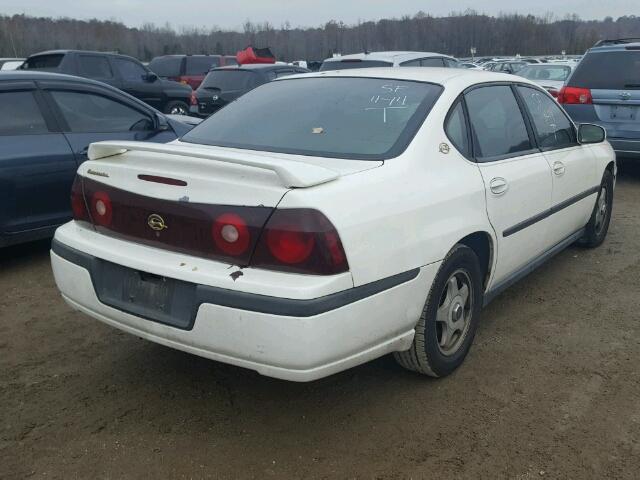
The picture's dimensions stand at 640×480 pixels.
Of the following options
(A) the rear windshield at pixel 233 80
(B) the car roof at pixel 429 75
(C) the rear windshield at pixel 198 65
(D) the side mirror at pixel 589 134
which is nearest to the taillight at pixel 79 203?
(B) the car roof at pixel 429 75

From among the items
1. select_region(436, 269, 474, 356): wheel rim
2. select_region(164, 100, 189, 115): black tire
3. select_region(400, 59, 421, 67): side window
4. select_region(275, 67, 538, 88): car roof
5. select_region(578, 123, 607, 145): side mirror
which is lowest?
select_region(164, 100, 189, 115): black tire

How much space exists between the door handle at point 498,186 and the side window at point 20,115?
350 centimetres

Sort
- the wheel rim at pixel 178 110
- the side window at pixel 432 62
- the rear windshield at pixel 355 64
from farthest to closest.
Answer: the wheel rim at pixel 178 110 < the side window at pixel 432 62 < the rear windshield at pixel 355 64

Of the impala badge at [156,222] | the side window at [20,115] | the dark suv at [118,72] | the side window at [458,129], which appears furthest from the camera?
the dark suv at [118,72]

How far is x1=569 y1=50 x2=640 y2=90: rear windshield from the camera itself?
7.19 meters

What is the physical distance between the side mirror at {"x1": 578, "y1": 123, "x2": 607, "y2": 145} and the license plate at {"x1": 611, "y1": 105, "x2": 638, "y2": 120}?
10.4 ft

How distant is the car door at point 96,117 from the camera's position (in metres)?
5.02

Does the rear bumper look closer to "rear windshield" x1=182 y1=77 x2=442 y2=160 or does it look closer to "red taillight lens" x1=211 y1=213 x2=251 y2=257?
"red taillight lens" x1=211 y1=213 x2=251 y2=257

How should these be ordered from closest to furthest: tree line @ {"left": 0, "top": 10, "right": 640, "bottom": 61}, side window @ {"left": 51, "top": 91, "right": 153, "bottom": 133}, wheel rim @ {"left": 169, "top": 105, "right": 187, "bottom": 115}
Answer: side window @ {"left": 51, "top": 91, "right": 153, "bottom": 133} < wheel rim @ {"left": 169, "top": 105, "right": 187, "bottom": 115} < tree line @ {"left": 0, "top": 10, "right": 640, "bottom": 61}

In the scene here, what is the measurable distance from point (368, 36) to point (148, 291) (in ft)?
284

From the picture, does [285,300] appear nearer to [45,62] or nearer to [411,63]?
[411,63]

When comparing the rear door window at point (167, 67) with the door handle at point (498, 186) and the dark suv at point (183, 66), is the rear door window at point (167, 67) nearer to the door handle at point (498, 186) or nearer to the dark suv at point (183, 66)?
the dark suv at point (183, 66)

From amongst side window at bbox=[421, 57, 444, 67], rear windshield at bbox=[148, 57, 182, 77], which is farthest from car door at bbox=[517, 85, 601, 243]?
rear windshield at bbox=[148, 57, 182, 77]

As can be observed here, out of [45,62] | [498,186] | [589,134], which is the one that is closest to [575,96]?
[589,134]
